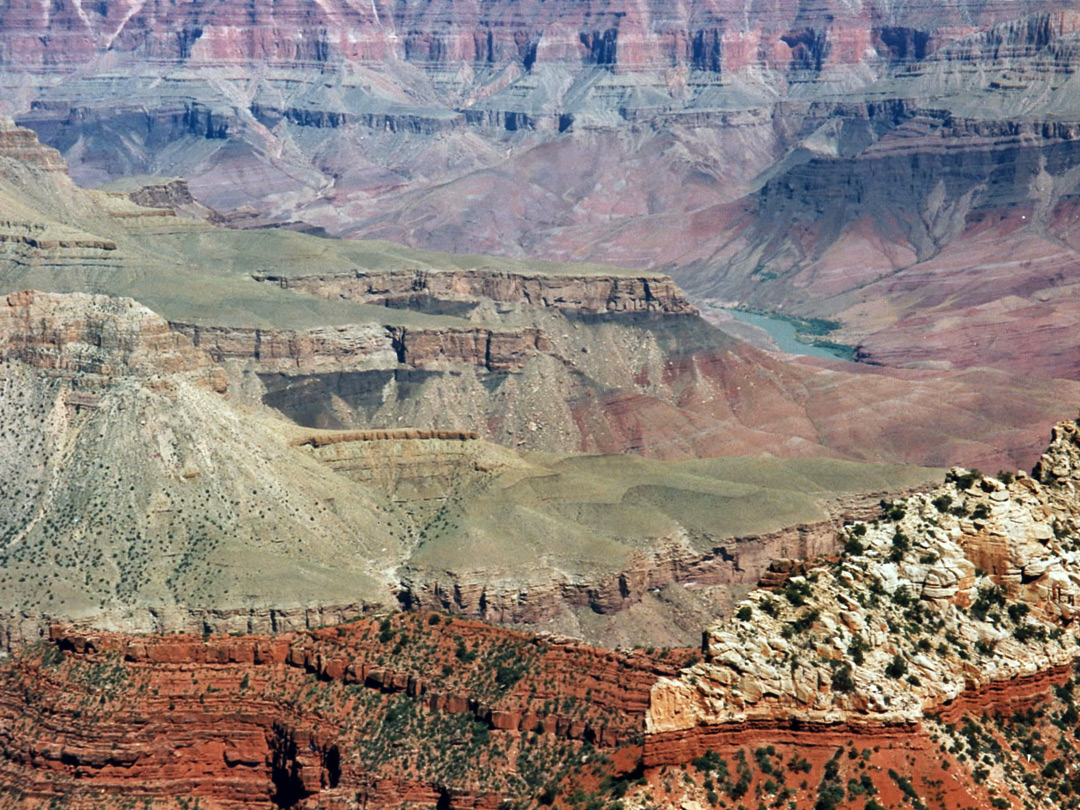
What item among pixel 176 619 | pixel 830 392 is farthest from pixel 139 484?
pixel 830 392

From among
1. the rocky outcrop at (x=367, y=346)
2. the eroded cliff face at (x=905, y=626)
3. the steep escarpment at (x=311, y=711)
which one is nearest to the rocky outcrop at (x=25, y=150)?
the rocky outcrop at (x=367, y=346)

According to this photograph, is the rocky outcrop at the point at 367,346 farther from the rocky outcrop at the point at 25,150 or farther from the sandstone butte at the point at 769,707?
the sandstone butte at the point at 769,707

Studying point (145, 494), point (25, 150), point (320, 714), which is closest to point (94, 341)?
point (145, 494)

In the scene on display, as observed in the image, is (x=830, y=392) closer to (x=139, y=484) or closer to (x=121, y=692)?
(x=139, y=484)

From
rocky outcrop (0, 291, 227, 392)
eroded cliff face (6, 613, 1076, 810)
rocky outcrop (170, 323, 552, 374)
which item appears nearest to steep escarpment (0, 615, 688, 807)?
eroded cliff face (6, 613, 1076, 810)

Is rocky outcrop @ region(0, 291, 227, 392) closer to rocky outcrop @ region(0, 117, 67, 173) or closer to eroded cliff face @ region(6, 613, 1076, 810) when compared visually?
eroded cliff face @ region(6, 613, 1076, 810)

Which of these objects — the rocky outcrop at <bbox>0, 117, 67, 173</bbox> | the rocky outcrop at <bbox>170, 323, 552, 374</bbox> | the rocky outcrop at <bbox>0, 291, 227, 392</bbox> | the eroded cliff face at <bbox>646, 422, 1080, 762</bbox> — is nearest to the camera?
the eroded cliff face at <bbox>646, 422, 1080, 762</bbox>
